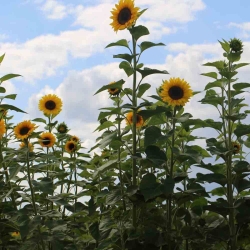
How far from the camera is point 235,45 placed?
366 cm

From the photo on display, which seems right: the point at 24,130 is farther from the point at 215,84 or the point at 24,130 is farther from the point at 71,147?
the point at 215,84

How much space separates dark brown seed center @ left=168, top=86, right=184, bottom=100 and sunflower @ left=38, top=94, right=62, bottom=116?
204 centimetres

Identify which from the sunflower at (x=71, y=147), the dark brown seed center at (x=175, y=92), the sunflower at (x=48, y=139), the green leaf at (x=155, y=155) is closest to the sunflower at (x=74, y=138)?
the sunflower at (x=71, y=147)

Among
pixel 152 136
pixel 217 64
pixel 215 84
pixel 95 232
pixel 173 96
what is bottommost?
pixel 95 232

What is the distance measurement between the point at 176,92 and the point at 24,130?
1.12 meters

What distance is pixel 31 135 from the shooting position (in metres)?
3.49

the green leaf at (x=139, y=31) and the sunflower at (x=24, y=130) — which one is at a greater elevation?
the green leaf at (x=139, y=31)

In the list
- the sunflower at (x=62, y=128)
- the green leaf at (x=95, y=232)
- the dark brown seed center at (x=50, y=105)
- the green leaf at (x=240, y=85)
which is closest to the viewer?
the green leaf at (x=95, y=232)

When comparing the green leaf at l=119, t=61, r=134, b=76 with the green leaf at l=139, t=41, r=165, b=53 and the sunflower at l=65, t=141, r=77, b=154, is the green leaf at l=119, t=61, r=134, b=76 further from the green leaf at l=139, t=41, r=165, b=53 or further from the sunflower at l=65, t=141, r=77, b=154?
the sunflower at l=65, t=141, r=77, b=154

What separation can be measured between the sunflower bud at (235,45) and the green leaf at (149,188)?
1253mm

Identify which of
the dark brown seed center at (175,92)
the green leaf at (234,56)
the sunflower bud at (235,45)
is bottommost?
the dark brown seed center at (175,92)

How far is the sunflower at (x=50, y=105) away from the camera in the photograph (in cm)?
509

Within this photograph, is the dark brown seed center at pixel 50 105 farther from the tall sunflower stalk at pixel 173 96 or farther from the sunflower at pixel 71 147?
the tall sunflower stalk at pixel 173 96

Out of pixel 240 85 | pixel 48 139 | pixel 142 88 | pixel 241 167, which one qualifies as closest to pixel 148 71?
pixel 142 88
